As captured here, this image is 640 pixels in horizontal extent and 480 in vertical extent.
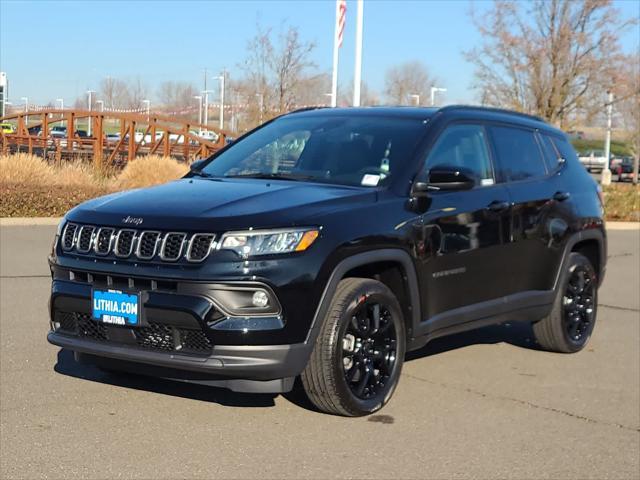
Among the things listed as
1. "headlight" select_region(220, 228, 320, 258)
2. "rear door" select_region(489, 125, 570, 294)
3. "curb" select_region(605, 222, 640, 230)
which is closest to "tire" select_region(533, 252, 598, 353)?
"rear door" select_region(489, 125, 570, 294)

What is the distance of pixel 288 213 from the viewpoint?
16.8 ft

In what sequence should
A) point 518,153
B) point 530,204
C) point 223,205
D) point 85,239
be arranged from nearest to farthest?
point 223,205, point 85,239, point 530,204, point 518,153

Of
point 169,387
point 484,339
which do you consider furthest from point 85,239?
point 484,339

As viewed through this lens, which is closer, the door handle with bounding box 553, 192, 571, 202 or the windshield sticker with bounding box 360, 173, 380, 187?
the windshield sticker with bounding box 360, 173, 380, 187

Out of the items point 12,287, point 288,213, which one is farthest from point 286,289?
point 12,287

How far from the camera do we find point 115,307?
5.13 metres

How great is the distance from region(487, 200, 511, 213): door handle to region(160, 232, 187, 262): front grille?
7.64 ft

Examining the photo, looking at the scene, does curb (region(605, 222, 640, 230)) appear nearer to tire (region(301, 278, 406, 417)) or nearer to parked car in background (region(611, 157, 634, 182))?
tire (region(301, 278, 406, 417))

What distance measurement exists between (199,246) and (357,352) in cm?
113

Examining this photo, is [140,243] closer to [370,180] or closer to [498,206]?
[370,180]

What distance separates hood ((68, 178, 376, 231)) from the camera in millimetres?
5035

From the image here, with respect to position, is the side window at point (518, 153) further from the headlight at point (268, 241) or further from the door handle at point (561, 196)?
the headlight at point (268, 241)

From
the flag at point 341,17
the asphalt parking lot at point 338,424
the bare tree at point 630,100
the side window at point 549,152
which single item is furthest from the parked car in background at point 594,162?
the asphalt parking lot at point 338,424

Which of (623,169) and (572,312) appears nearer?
(572,312)
